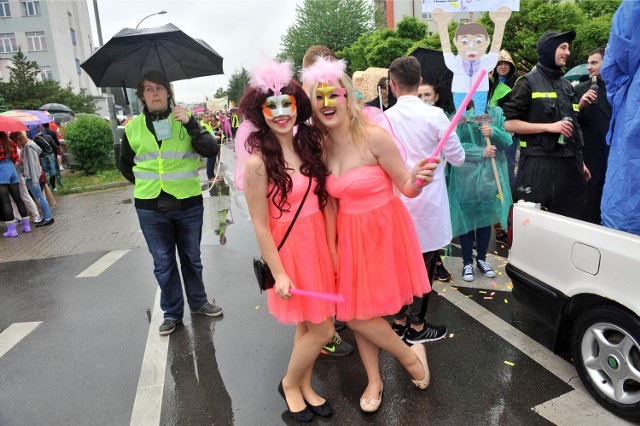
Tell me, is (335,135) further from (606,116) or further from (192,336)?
(606,116)

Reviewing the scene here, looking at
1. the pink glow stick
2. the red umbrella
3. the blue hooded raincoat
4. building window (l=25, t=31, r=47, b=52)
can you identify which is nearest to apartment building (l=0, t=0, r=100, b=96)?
building window (l=25, t=31, r=47, b=52)

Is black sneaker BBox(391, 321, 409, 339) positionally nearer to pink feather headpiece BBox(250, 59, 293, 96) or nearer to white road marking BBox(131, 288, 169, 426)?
white road marking BBox(131, 288, 169, 426)

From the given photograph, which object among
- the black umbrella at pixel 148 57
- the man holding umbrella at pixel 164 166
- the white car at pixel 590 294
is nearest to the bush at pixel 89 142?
the black umbrella at pixel 148 57

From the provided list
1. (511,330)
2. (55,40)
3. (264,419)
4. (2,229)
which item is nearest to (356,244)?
(264,419)

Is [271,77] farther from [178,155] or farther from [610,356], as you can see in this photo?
[610,356]

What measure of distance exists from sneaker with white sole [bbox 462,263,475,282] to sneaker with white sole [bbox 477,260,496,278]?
6.0 inches

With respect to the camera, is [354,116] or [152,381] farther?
[152,381]

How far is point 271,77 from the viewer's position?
2295 millimetres

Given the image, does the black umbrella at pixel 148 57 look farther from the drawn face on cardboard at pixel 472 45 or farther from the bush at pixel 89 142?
the bush at pixel 89 142

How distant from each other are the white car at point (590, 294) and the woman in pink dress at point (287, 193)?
1.36m

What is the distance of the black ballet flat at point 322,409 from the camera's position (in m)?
2.57

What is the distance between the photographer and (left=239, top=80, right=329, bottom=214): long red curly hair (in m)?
2.26

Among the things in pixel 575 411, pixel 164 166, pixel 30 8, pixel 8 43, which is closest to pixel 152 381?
pixel 164 166

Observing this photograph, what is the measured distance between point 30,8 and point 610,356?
55.7 meters
